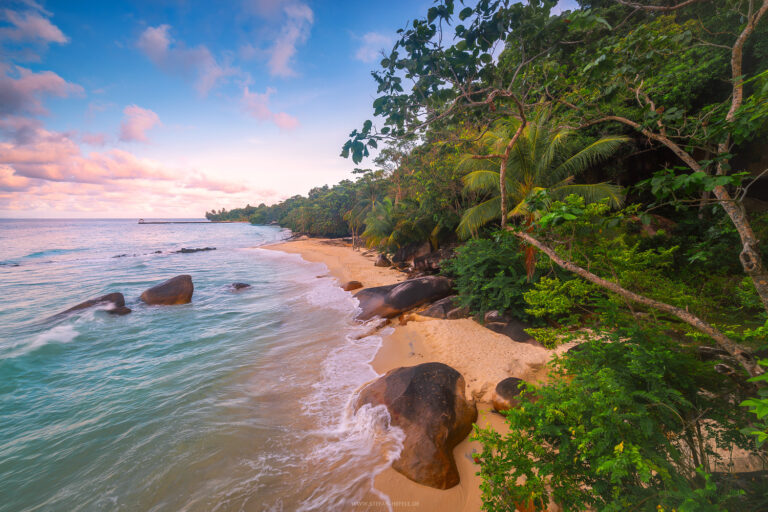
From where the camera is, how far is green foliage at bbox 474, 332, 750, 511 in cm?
205

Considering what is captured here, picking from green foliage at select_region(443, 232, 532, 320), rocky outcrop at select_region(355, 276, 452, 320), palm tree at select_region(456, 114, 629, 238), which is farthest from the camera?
rocky outcrop at select_region(355, 276, 452, 320)

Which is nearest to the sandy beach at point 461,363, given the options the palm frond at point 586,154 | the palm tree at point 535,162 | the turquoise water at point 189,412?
the turquoise water at point 189,412

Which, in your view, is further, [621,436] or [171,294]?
[171,294]

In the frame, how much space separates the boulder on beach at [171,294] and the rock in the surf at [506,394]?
42.3 feet

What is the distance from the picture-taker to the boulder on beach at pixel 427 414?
349 centimetres

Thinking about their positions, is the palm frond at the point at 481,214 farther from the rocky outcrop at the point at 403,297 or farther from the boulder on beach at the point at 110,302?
the boulder on beach at the point at 110,302

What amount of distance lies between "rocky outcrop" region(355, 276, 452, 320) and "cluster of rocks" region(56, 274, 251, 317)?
8.36 meters

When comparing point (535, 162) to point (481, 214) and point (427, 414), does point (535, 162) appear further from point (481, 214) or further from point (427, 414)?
point (427, 414)

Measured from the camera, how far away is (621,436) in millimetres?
2164

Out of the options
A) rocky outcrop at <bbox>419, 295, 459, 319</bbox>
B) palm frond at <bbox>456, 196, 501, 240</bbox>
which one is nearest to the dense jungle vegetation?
palm frond at <bbox>456, 196, 501, 240</bbox>

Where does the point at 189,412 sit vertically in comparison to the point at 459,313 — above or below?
below

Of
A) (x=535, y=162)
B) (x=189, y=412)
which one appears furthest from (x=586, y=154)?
(x=189, y=412)

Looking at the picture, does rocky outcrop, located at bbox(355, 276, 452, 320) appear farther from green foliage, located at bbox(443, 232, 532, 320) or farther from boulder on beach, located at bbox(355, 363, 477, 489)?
boulder on beach, located at bbox(355, 363, 477, 489)

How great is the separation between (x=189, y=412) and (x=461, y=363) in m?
5.23
